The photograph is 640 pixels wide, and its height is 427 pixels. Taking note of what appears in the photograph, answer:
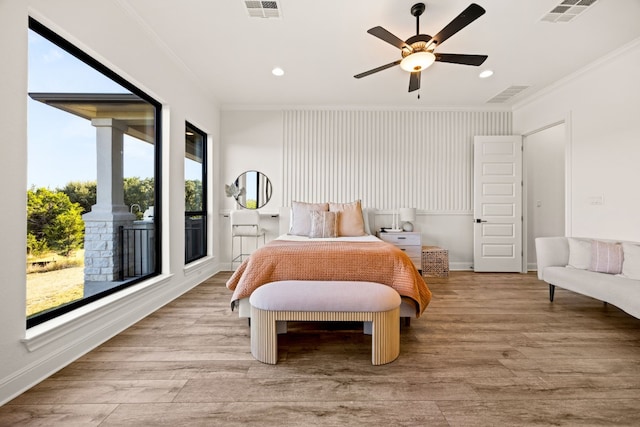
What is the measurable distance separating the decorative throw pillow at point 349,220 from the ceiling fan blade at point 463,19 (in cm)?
221

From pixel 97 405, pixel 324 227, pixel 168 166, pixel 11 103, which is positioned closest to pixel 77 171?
pixel 11 103

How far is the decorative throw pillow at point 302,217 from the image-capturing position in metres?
3.75

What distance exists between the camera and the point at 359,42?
2.82 m

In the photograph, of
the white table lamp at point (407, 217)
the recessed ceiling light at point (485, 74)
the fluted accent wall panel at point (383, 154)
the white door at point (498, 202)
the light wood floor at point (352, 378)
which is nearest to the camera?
the light wood floor at point (352, 378)

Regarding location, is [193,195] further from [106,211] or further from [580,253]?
[580,253]

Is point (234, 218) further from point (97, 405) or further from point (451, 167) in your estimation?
point (451, 167)

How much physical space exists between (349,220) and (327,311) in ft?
6.98

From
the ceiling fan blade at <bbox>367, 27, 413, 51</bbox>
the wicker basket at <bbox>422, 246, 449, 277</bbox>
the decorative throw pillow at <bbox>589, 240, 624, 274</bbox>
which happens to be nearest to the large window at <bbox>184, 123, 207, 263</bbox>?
the ceiling fan blade at <bbox>367, 27, 413, 51</bbox>

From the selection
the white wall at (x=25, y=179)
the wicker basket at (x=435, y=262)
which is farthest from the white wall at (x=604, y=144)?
the white wall at (x=25, y=179)

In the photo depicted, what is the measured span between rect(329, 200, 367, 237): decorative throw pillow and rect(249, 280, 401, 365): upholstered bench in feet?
6.30

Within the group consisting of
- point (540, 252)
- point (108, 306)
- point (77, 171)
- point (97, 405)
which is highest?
point (77, 171)

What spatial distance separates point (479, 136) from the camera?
4473 millimetres

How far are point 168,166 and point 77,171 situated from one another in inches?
37.9

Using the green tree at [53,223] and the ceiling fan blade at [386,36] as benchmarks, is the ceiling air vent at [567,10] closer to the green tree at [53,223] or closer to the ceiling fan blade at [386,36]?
the ceiling fan blade at [386,36]
